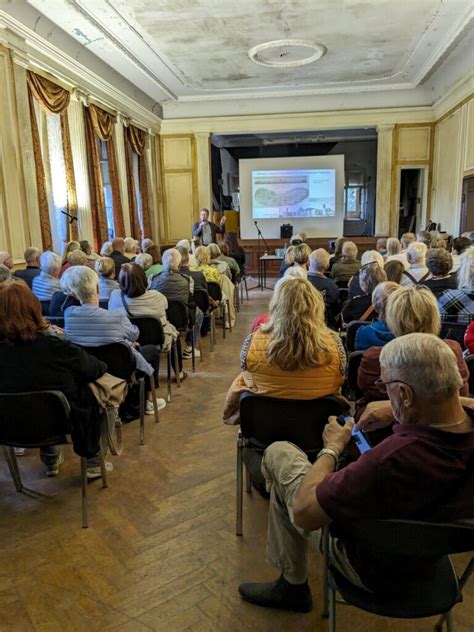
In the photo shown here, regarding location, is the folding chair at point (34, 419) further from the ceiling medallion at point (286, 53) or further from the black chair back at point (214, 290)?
the ceiling medallion at point (286, 53)

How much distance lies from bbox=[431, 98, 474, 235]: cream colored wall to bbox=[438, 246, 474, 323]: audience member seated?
5757 mm

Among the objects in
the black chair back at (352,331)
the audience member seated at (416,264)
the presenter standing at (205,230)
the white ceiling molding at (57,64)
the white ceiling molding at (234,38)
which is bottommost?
the black chair back at (352,331)

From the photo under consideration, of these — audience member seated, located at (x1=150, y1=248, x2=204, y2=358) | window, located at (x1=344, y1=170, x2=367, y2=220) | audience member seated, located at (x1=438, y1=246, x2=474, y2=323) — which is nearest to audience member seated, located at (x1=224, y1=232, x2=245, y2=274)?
audience member seated, located at (x1=150, y1=248, x2=204, y2=358)

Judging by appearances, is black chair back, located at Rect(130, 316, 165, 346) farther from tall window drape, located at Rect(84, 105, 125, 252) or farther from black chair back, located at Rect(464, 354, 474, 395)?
tall window drape, located at Rect(84, 105, 125, 252)

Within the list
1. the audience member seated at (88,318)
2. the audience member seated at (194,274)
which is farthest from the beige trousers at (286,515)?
the audience member seated at (194,274)

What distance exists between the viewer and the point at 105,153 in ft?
26.9

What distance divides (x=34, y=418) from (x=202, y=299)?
3.03 meters

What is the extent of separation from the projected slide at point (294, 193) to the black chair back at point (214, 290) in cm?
646

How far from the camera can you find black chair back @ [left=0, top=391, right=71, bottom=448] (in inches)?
78.5

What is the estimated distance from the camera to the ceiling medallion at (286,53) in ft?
23.2

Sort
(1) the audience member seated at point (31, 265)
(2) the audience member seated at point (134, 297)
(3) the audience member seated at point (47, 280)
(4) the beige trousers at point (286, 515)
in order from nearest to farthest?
(4) the beige trousers at point (286, 515)
(2) the audience member seated at point (134, 297)
(3) the audience member seated at point (47, 280)
(1) the audience member seated at point (31, 265)

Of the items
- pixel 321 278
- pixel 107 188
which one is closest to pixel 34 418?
pixel 321 278

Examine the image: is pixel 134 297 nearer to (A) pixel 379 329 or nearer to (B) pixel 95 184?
(A) pixel 379 329

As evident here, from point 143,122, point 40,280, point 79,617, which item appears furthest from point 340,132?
point 79,617
